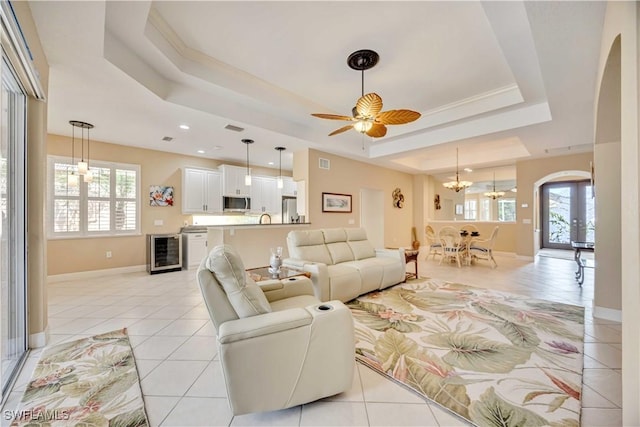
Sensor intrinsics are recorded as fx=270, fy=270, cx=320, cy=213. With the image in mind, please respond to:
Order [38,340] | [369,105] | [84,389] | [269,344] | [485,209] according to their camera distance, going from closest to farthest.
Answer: [269,344], [84,389], [38,340], [369,105], [485,209]

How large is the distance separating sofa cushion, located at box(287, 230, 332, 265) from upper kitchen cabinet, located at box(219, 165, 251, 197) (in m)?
Result: 3.41

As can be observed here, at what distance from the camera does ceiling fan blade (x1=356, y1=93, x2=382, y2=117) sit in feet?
8.76

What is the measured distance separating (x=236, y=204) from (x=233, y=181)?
596 mm

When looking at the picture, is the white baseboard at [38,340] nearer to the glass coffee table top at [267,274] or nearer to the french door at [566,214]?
the glass coffee table top at [267,274]

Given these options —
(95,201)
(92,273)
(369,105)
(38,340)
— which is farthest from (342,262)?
(95,201)

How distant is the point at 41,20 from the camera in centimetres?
200

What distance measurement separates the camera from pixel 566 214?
27.9 ft

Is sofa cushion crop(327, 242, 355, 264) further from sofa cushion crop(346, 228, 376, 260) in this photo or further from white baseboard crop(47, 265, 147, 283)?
white baseboard crop(47, 265, 147, 283)

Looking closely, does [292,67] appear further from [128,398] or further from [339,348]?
[128,398]

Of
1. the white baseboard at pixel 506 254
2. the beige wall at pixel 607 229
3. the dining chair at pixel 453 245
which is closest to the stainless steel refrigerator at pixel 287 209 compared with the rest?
the dining chair at pixel 453 245

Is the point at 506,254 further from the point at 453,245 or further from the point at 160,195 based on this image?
the point at 160,195

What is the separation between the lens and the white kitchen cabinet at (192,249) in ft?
19.2

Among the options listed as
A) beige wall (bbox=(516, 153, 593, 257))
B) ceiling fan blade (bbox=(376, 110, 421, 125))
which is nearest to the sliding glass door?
ceiling fan blade (bbox=(376, 110, 421, 125))

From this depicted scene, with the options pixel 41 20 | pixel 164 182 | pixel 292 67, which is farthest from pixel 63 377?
pixel 164 182
